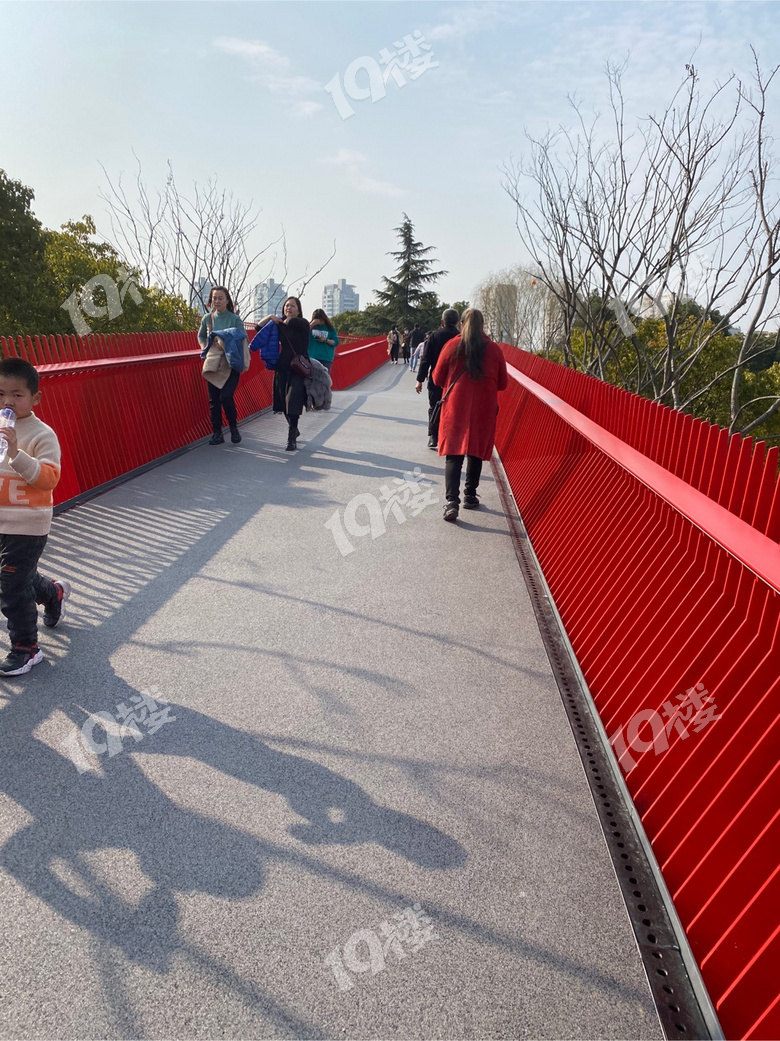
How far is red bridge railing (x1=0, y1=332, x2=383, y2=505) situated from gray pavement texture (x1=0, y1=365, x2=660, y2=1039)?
202 centimetres

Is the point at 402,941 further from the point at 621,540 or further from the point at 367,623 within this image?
the point at 621,540

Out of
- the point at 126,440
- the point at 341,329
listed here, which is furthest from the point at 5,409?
the point at 341,329

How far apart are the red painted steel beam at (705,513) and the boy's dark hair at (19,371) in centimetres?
300

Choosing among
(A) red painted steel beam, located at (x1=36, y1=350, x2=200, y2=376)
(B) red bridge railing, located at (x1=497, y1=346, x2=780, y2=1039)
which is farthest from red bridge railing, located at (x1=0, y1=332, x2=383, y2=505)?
(B) red bridge railing, located at (x1=497, y1=346, x2=780, y2=1039)

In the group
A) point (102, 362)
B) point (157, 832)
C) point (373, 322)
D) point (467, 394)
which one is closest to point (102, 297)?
point (102, 362)

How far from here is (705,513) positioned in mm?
3070

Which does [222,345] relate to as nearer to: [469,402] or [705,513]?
[469,402]

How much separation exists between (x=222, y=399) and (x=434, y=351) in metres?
2.87

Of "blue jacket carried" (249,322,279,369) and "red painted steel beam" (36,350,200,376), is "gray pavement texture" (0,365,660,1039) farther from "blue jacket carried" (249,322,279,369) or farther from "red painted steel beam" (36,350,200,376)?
"blue jacket carried" (249,322,279,369)

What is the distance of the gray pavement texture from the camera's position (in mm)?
2082

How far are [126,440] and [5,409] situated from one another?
5.08 meters

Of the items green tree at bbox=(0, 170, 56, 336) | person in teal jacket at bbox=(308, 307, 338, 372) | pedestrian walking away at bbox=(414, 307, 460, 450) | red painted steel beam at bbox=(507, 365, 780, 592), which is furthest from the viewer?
green tree at bbox=(0, 170, 56, 336)

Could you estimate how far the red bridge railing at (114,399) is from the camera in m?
6.83

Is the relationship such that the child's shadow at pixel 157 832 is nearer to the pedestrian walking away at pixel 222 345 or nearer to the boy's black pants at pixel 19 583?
the boy's black pants at pixel 19 583
